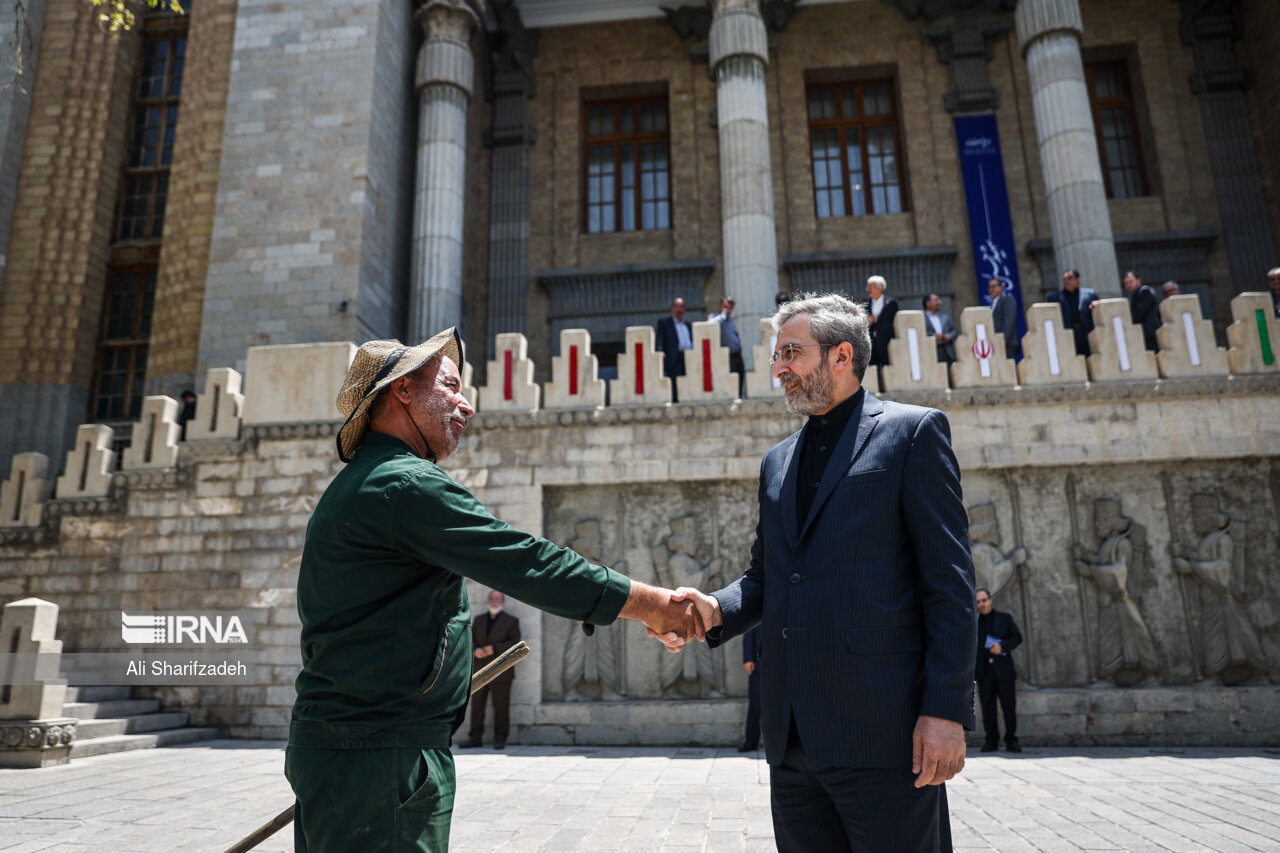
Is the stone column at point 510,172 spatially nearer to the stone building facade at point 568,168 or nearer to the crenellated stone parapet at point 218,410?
the stone building facade at point 568,168

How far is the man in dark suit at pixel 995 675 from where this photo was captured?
28.0 ft

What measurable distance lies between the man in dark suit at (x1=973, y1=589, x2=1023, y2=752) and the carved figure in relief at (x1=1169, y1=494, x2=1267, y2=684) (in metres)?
2.25

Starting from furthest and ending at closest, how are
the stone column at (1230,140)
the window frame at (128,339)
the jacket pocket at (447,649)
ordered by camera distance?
the window frame at (128,339), the stone column at (1230,140), the jacket pocket at (447,649)

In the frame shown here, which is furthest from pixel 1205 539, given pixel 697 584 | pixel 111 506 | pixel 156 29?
pixel 156 29

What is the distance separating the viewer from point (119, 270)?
18375mm

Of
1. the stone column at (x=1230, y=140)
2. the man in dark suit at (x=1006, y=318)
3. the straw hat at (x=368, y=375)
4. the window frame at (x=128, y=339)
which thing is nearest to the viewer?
the straw hat at (x=368, y=375)

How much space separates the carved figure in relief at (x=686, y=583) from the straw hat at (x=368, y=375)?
7.17 m

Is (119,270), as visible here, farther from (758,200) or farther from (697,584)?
(697,584)

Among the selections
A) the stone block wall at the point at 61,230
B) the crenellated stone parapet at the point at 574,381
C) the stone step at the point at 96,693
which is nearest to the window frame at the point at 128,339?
the stone block wall at the point at 61,230

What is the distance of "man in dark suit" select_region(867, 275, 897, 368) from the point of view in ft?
33.5

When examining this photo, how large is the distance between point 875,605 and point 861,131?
19.3m

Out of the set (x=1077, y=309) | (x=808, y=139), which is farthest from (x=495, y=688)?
(x=808, y=139)

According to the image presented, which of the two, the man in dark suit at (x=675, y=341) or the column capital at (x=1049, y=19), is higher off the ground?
the column capital at (x=1049, y=19)

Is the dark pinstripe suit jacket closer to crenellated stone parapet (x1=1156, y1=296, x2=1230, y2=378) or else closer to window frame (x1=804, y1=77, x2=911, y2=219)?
crenellated stone parapet (x1=1156, y1=296, x2=1230, y2=378)
